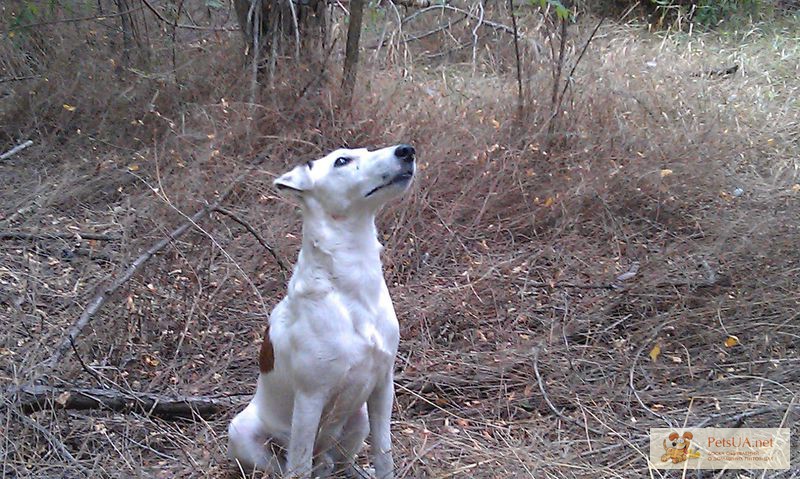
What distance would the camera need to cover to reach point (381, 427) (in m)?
3.06

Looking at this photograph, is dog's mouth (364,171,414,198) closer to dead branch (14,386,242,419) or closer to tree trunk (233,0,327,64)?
dead branch (14,386,242,419)

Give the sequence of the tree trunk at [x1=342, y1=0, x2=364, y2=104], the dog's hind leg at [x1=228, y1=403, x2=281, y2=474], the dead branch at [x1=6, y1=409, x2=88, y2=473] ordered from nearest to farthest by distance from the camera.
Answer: the dog's hind leg at [x1=228, y1=403, x2=281, y2=474]
the dead branch at [x1=6, y1=409, x2=88, y2=473]
the tree trunk at [x1=342, y1=0, x2=364, y2=104]

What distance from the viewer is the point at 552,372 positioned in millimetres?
4016

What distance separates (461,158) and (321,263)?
115 inches

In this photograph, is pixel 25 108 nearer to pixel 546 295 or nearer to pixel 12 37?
pixel 12 37

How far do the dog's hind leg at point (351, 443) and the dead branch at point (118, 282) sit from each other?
4.60 feet

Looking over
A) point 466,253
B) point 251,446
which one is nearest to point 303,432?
point 251,446

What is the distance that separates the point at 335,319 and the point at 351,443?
0.63 m

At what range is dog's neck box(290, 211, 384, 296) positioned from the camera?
2.90m

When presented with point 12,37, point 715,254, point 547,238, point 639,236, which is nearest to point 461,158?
point 547,238

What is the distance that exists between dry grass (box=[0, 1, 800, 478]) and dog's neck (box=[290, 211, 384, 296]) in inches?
30.5

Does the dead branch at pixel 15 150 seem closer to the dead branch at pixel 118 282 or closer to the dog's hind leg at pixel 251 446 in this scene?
the dead branch at pixel 118 282

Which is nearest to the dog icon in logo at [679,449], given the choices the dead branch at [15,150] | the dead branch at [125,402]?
the dead branch at [125,402]

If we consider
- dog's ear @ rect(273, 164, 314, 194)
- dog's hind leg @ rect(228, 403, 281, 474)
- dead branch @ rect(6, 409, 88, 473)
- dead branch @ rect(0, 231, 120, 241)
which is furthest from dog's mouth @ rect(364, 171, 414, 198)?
dead branch @ rect(0, 231, 120, 241)
